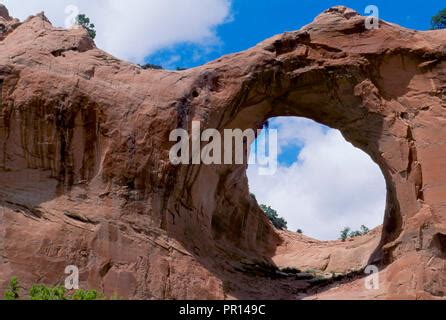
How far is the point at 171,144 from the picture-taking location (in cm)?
1570

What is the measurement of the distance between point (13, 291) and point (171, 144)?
15.1 feet

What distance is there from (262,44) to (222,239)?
5542mm

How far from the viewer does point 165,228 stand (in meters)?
15.4

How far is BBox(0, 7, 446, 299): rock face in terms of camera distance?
14.6 metres

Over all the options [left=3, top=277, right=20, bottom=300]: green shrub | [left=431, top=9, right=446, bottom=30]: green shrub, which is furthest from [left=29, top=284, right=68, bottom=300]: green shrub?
[left=431, top=9, right=446, bottom=30]: green shrub

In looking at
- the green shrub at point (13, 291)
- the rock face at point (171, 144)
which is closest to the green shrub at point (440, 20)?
the rock face at point (171, 144)

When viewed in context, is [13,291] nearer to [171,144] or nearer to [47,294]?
[47,294]

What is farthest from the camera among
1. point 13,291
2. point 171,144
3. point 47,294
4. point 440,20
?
point 440,20

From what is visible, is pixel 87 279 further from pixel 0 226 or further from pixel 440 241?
pixel 440 241

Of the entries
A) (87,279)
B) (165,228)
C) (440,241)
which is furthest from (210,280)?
(440,241)

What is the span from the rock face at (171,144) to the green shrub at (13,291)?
454 mm

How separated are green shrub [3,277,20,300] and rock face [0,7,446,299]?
0.45 m

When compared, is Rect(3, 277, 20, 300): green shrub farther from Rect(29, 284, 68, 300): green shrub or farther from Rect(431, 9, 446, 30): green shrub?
Rect(431, 9, 446, 30): green shrub

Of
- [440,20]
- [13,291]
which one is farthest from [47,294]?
[440,20]
